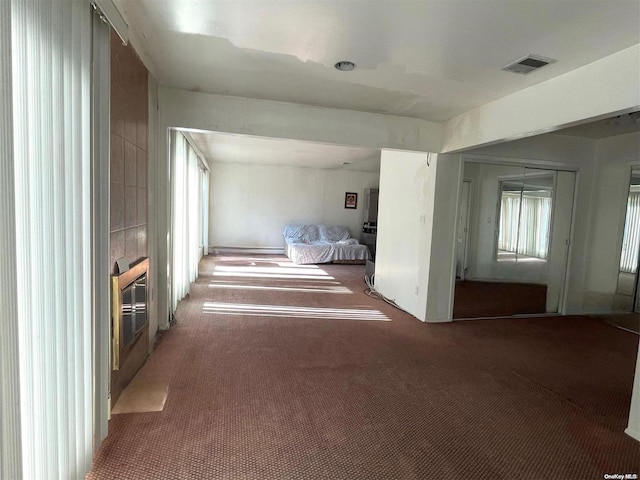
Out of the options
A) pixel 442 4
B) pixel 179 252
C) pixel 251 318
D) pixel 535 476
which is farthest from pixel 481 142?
pixel 179 252

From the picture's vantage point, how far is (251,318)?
405 centimetres

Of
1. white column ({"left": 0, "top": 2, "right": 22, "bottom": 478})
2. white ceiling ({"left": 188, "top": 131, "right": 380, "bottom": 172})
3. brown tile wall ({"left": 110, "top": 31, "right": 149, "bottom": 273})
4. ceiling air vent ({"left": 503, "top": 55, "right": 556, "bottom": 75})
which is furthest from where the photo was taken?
white ceiling ({"left": 188, "top": 131, "right": 380, "bottom": 172})

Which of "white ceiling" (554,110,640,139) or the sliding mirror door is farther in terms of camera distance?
the sliding mirror door

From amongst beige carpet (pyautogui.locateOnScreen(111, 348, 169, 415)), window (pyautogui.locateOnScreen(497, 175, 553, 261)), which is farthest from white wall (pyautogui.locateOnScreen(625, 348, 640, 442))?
window (pyautogui.locateOnScreen(497, 175, 553, 261))

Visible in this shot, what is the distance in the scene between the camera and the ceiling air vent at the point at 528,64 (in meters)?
2.37

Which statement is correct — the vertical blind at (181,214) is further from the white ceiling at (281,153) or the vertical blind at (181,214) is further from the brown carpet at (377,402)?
the white ceiling at (281,153)

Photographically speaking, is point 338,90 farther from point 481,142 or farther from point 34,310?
point 34,310

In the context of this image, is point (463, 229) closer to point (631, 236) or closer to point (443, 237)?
point (443, 237)

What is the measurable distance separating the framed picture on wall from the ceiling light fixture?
7.20m

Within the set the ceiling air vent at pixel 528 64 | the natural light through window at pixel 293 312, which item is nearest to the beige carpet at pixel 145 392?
the natural light through window at pixel 293 312

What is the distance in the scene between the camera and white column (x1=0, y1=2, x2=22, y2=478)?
39.7 inches

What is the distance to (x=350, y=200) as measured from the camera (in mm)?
9891

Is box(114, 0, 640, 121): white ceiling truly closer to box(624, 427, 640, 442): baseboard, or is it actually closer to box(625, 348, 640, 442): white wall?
box(625, 348, 640, 442): white wall

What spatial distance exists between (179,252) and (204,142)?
263cm
